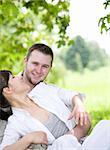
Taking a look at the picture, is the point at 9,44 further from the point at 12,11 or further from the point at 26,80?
the point at 26,80

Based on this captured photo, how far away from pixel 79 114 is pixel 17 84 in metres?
0.44

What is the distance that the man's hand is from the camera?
2805 mm

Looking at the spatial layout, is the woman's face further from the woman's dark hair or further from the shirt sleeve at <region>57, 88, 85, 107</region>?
the shirt sleeve at <region>57, 88, 85, 107</region>

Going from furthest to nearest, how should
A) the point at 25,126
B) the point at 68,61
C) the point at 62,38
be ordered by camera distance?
the point at 68,61 < the point at 62,38 < the point at 25,126

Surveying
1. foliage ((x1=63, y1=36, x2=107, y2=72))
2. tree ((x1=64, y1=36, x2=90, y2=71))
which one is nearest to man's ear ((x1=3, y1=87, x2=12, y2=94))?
foliage ((x1=63, y1=36, x2=107, y2=72))

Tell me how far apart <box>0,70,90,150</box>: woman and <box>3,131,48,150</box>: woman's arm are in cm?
2

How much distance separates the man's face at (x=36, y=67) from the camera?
2963mm

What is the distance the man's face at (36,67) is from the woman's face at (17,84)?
1.9 inches

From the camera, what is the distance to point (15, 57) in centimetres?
539

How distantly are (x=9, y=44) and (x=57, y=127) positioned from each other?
9.87 ft

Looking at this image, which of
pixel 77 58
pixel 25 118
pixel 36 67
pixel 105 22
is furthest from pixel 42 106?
pixel 77 58

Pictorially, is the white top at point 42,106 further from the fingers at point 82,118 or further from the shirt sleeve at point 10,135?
the fingers at point 82,118

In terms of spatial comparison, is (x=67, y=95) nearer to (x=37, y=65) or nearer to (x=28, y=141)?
(x=37, y=65)

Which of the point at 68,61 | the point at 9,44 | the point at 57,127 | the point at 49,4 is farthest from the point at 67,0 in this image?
the point at 68,61
